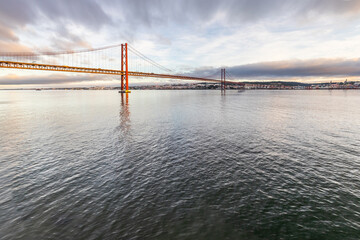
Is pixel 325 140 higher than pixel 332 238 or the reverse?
higher

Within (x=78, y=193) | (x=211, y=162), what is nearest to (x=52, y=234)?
(x=78, y=193)

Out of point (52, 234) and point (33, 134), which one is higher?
point (33, 134)

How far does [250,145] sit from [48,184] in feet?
47.9

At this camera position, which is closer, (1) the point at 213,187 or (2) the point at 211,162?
(1) the point at 213,187

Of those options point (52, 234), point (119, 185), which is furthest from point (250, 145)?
point (52, 234)

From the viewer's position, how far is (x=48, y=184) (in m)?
9.45

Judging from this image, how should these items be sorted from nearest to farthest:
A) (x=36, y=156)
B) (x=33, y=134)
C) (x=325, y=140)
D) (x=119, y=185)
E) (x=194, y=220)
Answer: (x=194, y=220)
(x=119, y=185)
(x=36, y=156)
(x=325, y=140)
(x=33, y=134)

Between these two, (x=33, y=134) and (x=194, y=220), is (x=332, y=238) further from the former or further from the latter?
(x=33, y=134)

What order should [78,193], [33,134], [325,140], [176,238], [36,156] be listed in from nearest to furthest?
[176,238]
[78,193]
[36,156]
[325,140]
[33,134]

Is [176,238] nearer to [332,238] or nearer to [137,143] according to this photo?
[332,238]

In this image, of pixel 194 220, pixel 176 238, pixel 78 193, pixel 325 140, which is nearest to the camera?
pixel 176 238

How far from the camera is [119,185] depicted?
9.38m

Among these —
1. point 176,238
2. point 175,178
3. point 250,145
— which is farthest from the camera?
point 250,145

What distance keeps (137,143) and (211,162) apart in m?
7.46
